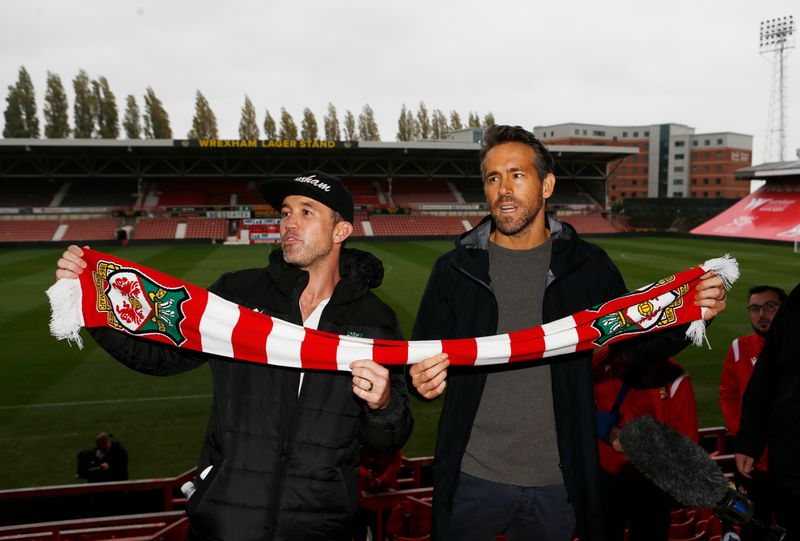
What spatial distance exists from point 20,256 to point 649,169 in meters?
81.2

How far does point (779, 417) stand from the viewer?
8.52ft

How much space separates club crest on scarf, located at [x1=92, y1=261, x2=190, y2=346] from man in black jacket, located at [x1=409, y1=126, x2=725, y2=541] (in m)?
1.10

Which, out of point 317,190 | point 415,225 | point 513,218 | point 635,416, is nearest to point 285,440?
point 317,190

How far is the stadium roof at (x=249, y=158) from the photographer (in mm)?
36094

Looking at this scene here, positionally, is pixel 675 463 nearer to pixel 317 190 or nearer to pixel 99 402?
pixel 317 190

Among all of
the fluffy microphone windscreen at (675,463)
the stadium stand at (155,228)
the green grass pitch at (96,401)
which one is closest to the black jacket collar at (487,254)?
the fluffy microphone windscreen at (675,463)

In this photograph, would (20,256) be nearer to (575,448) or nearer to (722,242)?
(575,448)

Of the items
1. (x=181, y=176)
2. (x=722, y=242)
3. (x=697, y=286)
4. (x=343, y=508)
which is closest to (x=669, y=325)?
(x=697, y=286)

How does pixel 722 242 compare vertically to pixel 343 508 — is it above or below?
above

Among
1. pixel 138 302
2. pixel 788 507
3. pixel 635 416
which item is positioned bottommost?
pixel 788 507

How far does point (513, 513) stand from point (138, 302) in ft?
6.32

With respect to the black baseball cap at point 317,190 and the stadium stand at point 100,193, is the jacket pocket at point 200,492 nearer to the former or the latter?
the black baseball cap at point 317,190

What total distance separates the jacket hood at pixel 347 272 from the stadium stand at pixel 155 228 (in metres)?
37.9

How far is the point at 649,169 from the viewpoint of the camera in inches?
3177
